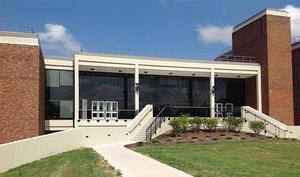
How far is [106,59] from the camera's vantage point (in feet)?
123

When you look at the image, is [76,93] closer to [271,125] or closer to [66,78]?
[66,78]

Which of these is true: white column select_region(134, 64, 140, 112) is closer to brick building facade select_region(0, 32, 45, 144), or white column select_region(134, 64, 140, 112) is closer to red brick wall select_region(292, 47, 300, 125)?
brick building facade select_region(0, 32, 45, 144)

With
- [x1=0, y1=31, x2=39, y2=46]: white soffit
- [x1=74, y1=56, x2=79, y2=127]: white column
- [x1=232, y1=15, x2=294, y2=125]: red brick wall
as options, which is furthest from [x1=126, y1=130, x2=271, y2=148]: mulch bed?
[x1=0, y1=31, x2=39, y2=46]: white soffit

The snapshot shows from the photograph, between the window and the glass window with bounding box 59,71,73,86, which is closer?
the window

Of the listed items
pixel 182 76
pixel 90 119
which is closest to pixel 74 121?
pixel 90 119

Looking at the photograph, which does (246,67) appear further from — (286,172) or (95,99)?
(286,172)

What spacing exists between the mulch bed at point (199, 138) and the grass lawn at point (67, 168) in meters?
7.06

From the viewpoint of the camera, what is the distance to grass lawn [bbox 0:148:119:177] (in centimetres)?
1602

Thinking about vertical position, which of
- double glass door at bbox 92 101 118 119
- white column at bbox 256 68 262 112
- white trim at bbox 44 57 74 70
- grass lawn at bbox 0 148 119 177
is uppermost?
white trim at bbox 44 57 74 70

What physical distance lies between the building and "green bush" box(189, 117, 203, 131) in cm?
577

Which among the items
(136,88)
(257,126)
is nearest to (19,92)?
(136,88)

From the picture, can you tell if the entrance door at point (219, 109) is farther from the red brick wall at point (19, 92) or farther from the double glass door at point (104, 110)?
the red brick wall at point (19, 92)

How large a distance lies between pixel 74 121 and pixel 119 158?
1728 centimetres

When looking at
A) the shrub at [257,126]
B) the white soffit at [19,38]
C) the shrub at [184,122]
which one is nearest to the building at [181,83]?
the white soffit at [19,38]
